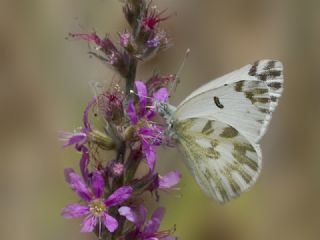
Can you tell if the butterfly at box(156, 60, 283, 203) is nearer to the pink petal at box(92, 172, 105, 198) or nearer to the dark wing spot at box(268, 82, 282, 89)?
the dark wing spot at box(268, 82, 282, 89)

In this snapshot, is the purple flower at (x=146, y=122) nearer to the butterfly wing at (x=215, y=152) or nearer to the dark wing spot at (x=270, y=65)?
the butterfly wing at (x=215, y=152)

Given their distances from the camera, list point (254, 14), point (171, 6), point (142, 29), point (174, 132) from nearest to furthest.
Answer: point (142, 29) < point (174, 132) < point (171, 6) < point (254, 14)

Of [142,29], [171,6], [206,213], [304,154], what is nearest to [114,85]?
[142,29]

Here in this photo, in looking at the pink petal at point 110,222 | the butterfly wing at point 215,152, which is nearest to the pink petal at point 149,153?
the pink petal at point 110,222

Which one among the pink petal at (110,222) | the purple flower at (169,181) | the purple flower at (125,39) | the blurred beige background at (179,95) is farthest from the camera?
the blurred beige background at (179,95)

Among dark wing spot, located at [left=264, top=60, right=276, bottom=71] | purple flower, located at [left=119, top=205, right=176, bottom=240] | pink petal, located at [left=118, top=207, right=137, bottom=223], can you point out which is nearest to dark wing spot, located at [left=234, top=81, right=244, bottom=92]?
dark wing spot, located at [left=264, top=60, right=276, bottom=71]

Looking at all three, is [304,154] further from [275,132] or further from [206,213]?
[206,213]
